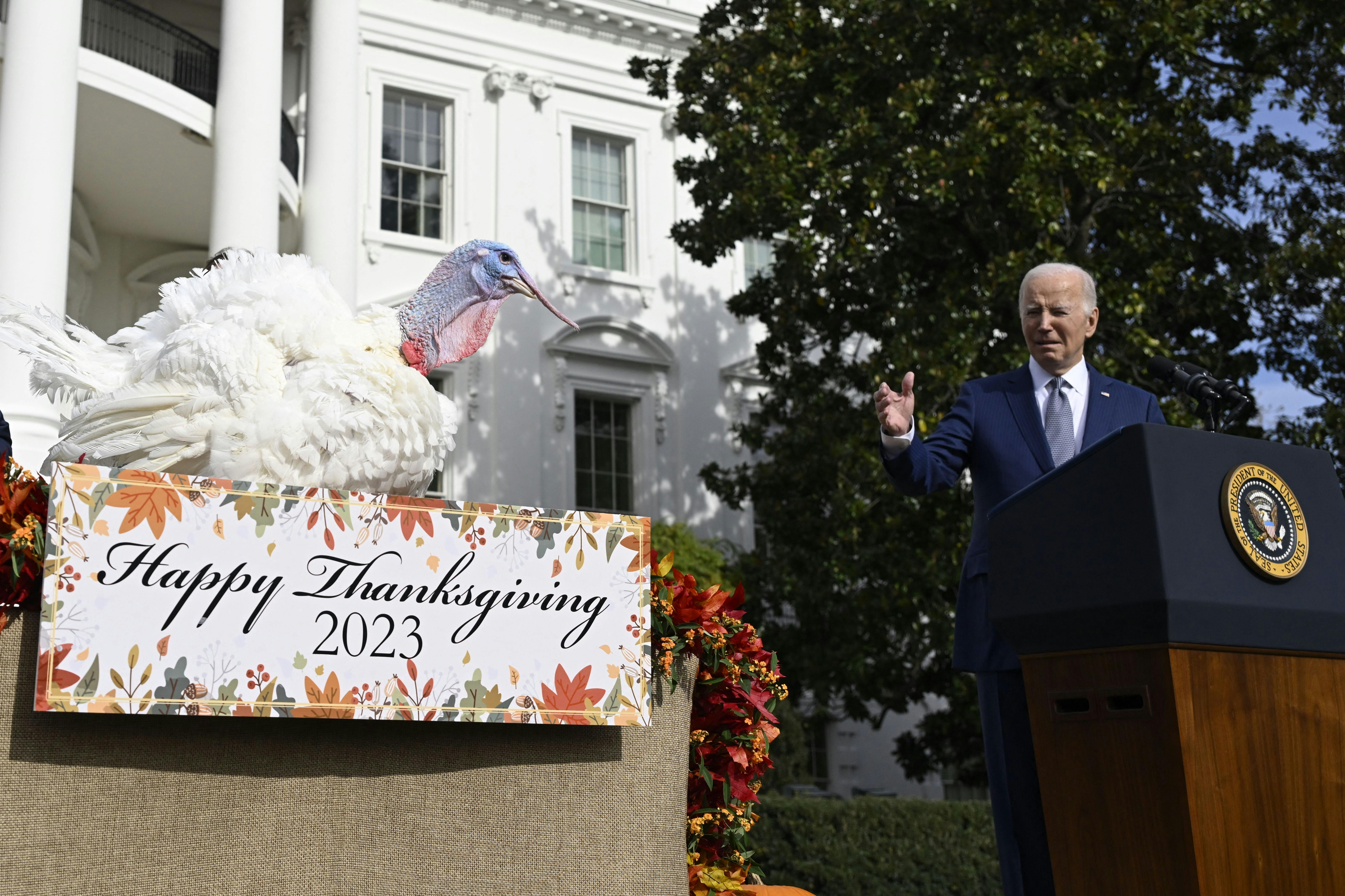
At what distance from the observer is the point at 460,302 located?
423 centimetres

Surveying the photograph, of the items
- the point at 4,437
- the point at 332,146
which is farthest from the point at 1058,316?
the point at 332,146

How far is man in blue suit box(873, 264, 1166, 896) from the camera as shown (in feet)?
10.5

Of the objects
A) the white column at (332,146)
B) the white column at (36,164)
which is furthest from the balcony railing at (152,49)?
the white column at (36,164)

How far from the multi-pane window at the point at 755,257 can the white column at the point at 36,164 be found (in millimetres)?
10355

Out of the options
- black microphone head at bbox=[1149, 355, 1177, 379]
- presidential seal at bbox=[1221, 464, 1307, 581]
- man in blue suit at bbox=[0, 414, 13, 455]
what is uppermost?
man in blue suit at bbox=[0, 414, 13, 455]

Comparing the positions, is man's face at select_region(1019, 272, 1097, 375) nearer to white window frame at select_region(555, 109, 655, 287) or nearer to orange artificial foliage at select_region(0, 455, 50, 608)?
orange artificial foliage at select_region(0, 455, 50, 608)

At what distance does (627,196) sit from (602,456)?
3.89m

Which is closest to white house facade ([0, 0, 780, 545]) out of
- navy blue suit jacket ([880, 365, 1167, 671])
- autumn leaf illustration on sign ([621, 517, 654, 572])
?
navy blue suit jacket ([880, 365, 1167, 671])

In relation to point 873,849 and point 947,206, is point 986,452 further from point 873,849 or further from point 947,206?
point 947,206

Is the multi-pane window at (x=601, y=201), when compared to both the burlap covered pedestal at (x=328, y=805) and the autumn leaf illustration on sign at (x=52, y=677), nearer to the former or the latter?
the burlap covered pedestal at (x=328, y=805)

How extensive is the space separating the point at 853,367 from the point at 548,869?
1030cm

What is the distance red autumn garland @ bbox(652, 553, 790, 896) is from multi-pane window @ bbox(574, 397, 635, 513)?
44.8 feet

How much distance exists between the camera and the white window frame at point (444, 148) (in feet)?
52.4

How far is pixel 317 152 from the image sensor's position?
13.1 meters
